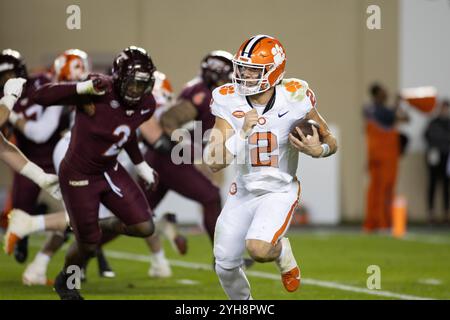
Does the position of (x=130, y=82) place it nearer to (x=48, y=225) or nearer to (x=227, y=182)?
(x=48, y=225)

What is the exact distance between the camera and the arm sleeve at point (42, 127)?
7.42 m

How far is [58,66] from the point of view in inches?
299

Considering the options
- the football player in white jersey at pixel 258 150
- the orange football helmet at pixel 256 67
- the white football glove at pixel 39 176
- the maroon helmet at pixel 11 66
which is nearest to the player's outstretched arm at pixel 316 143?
the football player in white jersey at pixel 258 150

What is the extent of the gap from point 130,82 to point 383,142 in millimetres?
6827

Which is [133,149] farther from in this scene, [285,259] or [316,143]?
[316,143]

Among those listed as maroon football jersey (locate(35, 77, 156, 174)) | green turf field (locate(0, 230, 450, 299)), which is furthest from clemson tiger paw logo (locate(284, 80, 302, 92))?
green turf field (locate(0, 230, 450, 299))

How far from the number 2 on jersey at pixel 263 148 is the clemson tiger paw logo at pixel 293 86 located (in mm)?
275

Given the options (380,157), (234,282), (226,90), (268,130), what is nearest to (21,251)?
(234,282)

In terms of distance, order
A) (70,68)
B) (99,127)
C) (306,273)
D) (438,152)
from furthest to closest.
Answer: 1. (438,152)
2. (306,273)
3. (70,68)
4. (99,127)

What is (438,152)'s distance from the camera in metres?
14.0

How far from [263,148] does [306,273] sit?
2.91 m

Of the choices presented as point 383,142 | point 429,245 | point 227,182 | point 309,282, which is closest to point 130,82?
point 309,282

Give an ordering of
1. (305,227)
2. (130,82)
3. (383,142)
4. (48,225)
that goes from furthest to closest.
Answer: (305,227), (383,142), (48,225), (130,82)

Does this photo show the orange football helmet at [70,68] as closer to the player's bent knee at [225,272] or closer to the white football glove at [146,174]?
the white football glove at [146,174]
